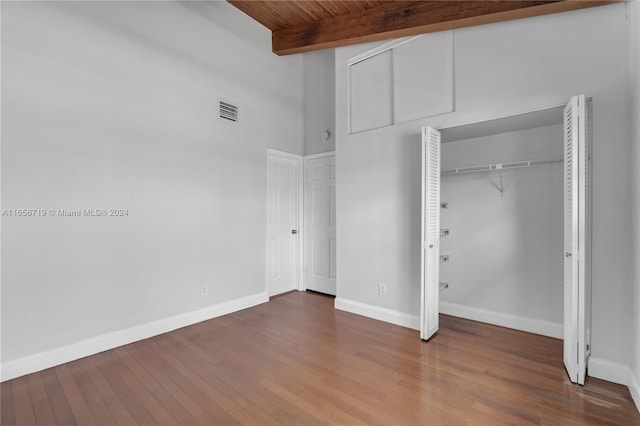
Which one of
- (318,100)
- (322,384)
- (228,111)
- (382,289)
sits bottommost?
(322,384)

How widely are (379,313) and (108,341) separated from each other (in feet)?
9.23

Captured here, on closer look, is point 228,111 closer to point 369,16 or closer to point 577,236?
point 369,16

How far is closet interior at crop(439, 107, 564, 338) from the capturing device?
2.94 meters

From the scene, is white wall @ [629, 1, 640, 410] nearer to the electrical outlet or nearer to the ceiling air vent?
the electrical outlet

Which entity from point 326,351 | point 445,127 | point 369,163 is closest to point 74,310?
point 326,351

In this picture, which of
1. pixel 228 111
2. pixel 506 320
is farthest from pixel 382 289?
pixel 228 111

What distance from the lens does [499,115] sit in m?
2.71

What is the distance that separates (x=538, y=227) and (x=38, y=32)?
4.94 metres

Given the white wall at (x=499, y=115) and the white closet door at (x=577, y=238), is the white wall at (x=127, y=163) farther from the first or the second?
the white closet door at (x=577, y=238)

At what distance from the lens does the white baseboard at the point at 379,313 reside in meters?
3.24

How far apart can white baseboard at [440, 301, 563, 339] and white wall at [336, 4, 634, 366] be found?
26.2 inches

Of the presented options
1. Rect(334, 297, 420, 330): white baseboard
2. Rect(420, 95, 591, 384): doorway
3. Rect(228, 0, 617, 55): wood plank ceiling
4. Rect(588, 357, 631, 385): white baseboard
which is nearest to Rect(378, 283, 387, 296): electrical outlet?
Rect(334, 297, 420, 330): white baseboard

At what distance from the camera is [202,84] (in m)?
3.54

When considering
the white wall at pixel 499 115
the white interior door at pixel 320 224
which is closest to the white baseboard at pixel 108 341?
the white interior door at pixel 320 224
